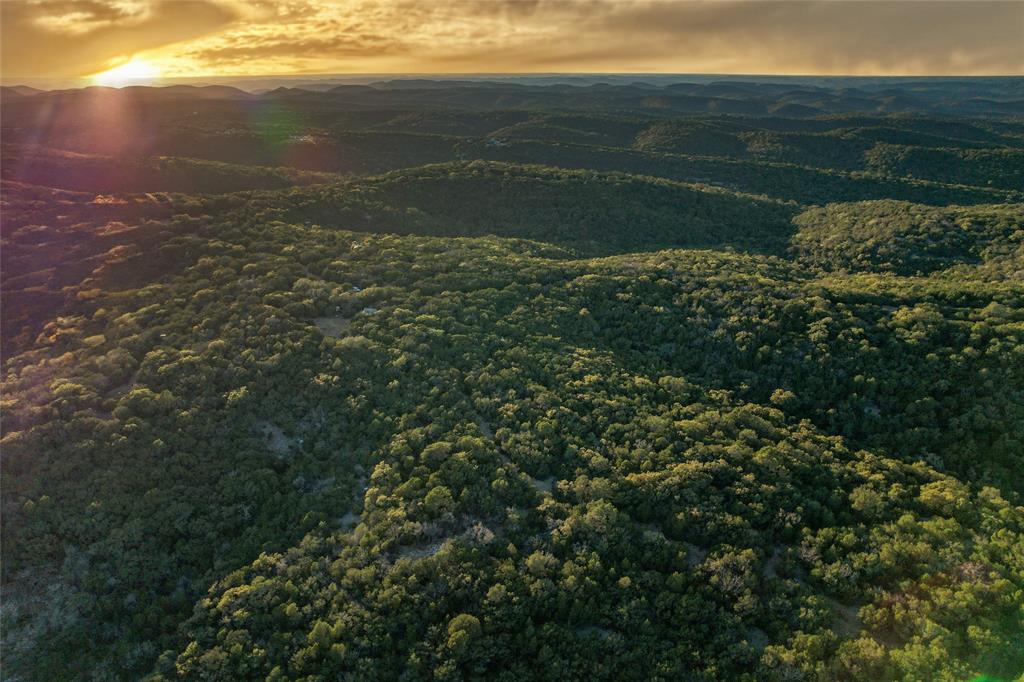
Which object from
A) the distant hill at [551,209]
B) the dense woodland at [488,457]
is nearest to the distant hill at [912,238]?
the dense woodland at [488,457]

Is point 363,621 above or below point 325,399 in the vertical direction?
below

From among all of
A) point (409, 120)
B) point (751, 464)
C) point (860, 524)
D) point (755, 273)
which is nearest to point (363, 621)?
point (751, 464)

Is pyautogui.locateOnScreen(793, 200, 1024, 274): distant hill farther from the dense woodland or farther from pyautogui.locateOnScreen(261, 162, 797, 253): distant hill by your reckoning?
pyautogui.locateOnScreen(261, 162, 797, 253): distant hill

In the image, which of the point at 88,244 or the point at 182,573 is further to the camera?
the point at 88,244

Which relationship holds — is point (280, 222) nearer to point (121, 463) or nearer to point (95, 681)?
point (121, 463)

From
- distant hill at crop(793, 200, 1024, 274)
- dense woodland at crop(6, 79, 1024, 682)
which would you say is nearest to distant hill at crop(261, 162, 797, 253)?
distant hill at crop(793, 200, 1024, 274)

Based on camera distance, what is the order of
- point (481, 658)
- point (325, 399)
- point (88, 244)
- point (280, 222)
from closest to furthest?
point (481, 658) → point (325, 399) → point (88, 244) → point (280, 222)

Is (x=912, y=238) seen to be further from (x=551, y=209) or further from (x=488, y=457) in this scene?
(x=488, y=457)

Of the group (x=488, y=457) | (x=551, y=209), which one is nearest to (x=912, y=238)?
(x=551, y=209)

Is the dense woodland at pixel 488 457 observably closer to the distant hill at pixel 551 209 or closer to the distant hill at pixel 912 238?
the distant hill at pixel 912 238

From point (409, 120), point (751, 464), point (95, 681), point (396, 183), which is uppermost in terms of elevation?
point (409, 120)
